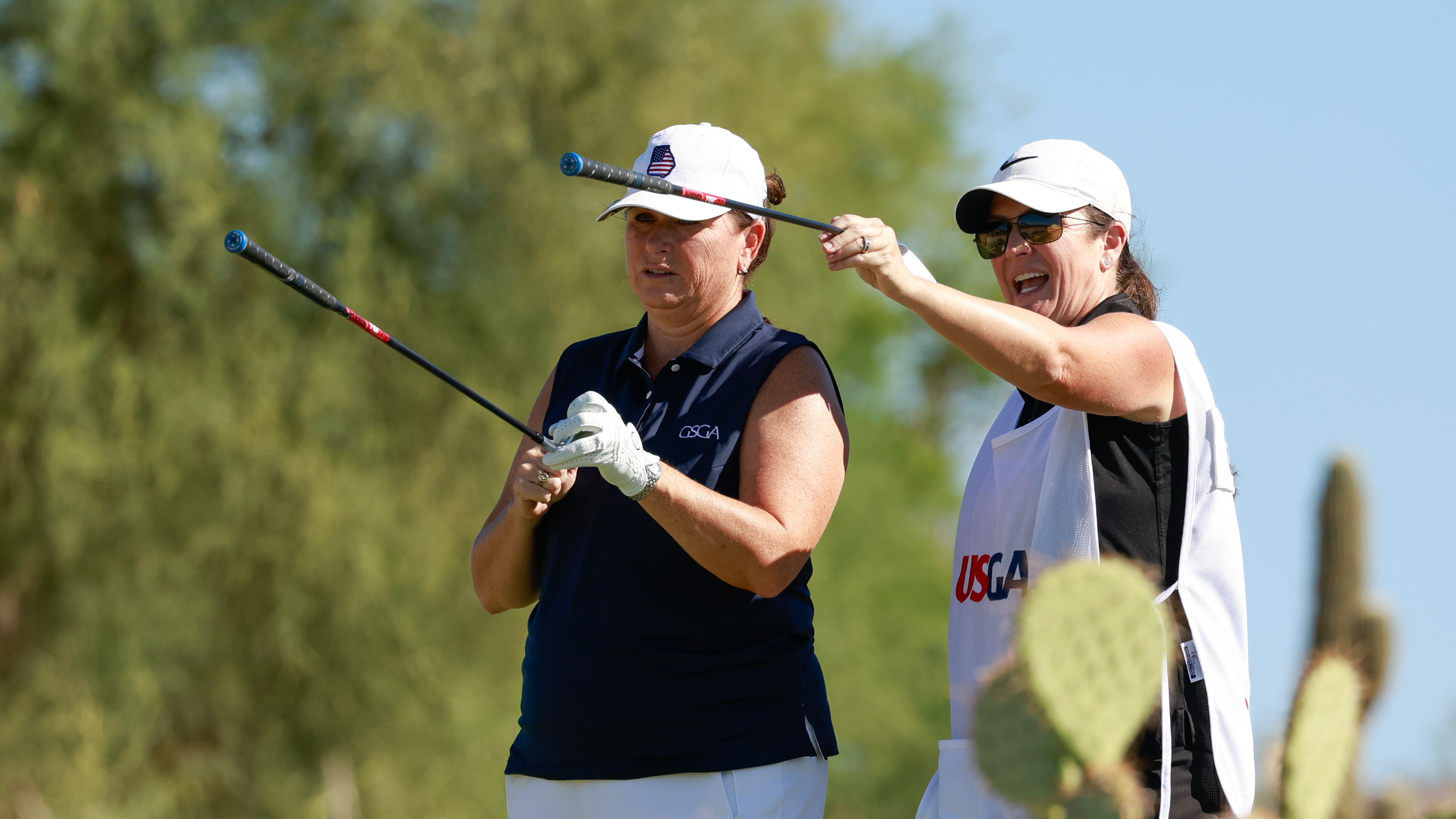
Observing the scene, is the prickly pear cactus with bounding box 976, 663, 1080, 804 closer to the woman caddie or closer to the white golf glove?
the woman caddie

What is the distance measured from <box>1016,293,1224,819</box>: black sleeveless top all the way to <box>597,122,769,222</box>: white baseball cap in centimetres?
68

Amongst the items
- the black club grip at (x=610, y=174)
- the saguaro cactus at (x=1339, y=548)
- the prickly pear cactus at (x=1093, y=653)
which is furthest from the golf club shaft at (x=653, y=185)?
the saguaro cactus at (x=1339, y=548)

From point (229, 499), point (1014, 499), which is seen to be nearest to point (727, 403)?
point (1014, 499)

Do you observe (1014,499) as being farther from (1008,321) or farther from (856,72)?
(856,72)

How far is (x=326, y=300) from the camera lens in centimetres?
233

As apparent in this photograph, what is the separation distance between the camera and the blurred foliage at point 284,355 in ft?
29.3

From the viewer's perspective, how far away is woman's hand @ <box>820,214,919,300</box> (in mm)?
2064

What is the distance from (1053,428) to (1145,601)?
0.79m

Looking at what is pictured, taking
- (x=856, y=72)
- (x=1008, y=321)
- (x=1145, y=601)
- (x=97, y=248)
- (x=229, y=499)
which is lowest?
(x=1145, y=601)

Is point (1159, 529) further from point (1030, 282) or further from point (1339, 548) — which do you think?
point (1339, 548)

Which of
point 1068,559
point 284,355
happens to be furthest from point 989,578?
point 284,355

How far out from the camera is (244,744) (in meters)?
9.52

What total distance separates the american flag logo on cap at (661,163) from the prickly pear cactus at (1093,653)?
1.28m

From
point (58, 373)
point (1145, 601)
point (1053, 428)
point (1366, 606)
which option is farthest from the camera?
point (58, 373)
